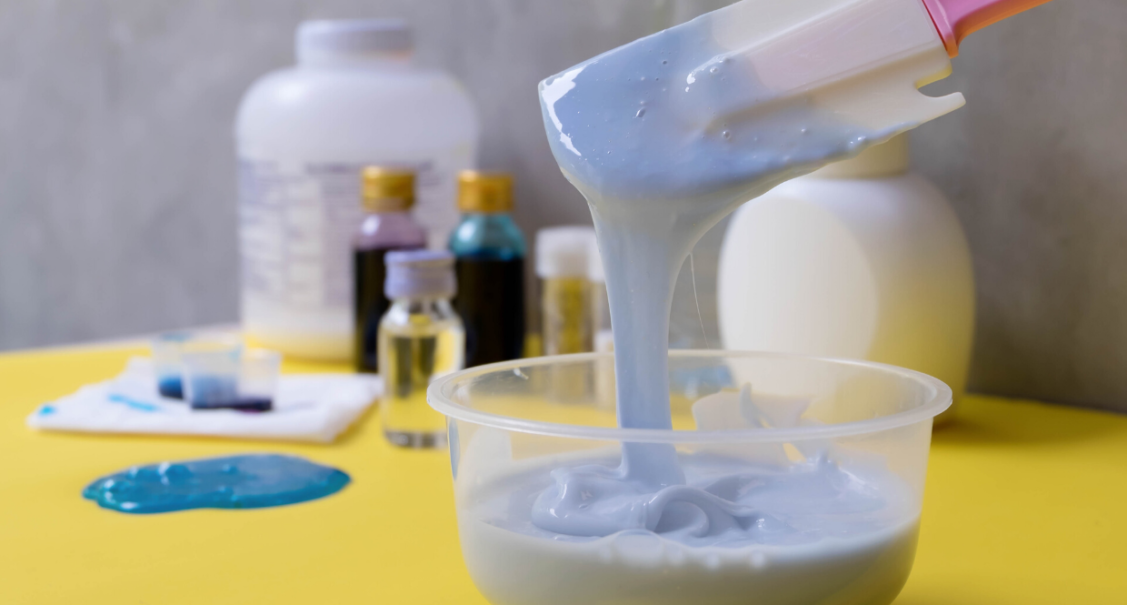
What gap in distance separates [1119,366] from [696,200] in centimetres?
60

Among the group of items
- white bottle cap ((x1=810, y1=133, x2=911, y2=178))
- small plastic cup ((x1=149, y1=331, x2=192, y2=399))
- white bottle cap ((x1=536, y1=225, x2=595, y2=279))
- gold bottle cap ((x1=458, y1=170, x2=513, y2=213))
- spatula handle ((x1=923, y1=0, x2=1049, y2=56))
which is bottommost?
small plastic cup ((x1=149, y1=331, x2=192, y2=399))

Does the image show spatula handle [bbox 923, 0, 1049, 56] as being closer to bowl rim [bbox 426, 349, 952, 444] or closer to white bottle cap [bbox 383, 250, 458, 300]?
bowl rim [bbox 426, 349, 952, 444]

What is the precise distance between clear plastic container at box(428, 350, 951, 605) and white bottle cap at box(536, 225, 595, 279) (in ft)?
1.42

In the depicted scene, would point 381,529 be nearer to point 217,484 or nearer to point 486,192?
point 217,484

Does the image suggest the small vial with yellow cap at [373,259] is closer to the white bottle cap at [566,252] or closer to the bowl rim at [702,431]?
the white bottle cap at [566,252]

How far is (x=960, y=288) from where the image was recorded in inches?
37.2

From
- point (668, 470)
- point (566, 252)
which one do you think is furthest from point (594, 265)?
point (668, 470)

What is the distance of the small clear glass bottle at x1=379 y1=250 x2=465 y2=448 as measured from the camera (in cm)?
96

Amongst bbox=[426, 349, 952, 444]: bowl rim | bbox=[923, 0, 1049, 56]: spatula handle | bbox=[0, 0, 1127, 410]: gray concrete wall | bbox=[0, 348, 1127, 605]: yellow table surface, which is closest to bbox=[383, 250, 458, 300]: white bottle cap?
bbox=[0, 348, 1127, 605]: yellow table surface

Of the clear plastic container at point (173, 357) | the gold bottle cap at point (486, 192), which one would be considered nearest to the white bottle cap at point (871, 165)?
the gold bottle cap at point (486, 192)

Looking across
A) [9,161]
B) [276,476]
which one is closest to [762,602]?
[276,476]

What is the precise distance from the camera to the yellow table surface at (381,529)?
0.64m

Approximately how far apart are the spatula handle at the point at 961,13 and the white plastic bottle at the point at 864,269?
0.33 m

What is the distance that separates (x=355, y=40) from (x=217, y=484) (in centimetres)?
62
